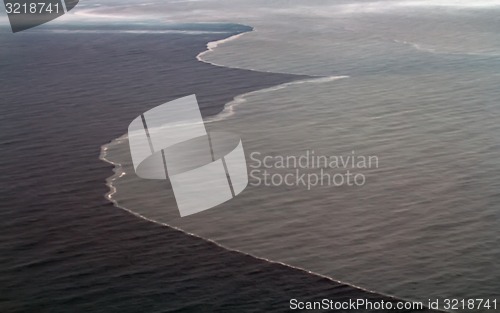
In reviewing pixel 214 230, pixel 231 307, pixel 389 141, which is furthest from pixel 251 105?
pixel 231 307

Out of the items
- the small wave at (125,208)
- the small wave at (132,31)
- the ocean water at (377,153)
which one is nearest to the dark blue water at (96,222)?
the small wave at (125,208)

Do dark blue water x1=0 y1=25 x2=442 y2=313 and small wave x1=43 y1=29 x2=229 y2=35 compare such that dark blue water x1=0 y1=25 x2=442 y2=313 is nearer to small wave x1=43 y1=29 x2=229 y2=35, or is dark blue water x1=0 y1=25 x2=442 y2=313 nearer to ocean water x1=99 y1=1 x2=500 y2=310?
ocean water x1=99 y1=1 x2=500 y2=310

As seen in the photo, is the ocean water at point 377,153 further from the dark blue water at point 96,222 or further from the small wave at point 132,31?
the small wave at point 132,31

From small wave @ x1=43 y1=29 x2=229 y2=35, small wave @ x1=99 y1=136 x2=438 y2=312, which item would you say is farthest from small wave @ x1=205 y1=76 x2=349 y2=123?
small wave @ x1=43 y1=29 x2=229 y2=35

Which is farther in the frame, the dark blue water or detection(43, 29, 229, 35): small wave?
detection(43, 29, 229, 35): small wave

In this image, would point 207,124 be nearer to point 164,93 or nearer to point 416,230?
point 164,93

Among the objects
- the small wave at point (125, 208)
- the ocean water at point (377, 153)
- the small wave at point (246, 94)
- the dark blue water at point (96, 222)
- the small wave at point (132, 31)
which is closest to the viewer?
the dark blue water at point (96, 222)

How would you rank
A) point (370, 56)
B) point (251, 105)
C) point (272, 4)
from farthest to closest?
point (272, 4), point (370, 56), point (251, 105)

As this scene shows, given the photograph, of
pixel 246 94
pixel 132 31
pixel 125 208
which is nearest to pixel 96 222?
pixel 125 208
